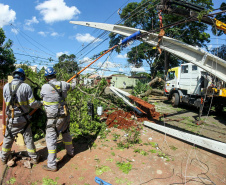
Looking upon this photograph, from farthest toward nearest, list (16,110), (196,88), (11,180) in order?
(196,88), (16,110), (11,180)

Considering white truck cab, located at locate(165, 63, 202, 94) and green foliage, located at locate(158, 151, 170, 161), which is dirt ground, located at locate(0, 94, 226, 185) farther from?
white truck cab, located at locate(165, 63, 202, 94)

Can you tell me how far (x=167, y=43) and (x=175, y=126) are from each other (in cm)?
330

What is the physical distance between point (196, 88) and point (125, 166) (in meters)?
→ 7.32

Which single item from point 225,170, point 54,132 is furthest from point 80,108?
point 225,170

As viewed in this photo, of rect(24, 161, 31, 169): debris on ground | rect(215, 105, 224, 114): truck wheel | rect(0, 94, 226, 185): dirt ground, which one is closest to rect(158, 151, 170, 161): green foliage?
rect(0, 94, 226, 185): dirt ground

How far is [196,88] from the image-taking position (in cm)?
850

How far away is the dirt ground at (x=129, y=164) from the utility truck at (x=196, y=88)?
3870mm

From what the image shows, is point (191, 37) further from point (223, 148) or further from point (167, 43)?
point (223, 148)

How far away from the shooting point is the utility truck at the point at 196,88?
7318 millimetres

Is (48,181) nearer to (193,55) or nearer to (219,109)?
(193,55)

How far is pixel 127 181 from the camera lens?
265 centimetres

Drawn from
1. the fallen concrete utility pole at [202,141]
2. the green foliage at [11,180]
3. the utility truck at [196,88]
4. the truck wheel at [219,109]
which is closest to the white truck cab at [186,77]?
the utility truck at [196,88]

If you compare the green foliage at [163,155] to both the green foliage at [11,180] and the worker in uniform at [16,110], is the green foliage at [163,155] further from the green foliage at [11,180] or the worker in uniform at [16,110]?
the green foliage at [11,180]

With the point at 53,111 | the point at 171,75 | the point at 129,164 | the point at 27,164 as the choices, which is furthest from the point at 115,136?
the point at 171,75
